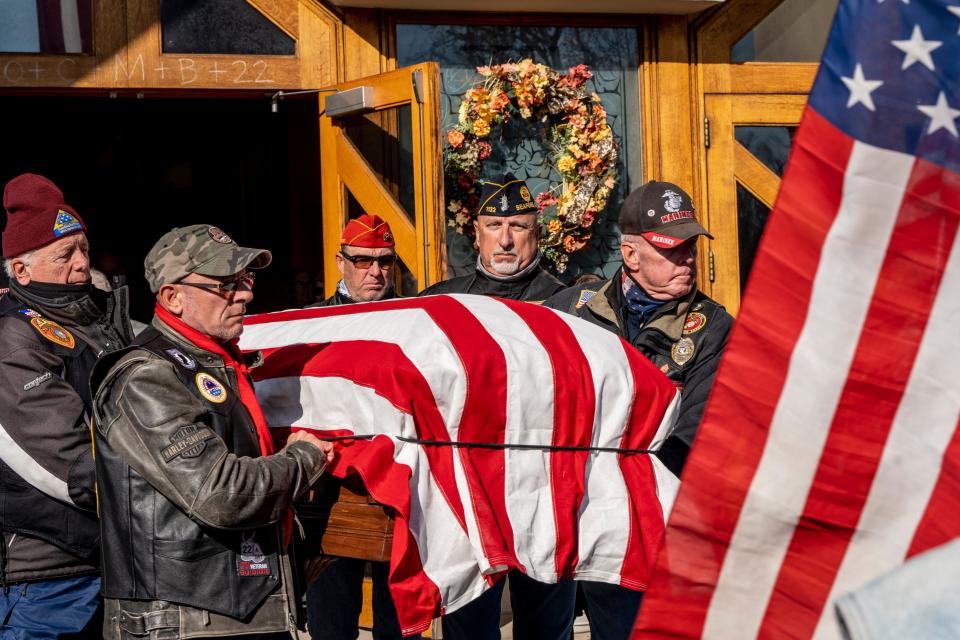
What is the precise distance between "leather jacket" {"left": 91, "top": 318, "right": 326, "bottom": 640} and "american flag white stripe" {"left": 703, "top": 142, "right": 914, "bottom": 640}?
1.32 m

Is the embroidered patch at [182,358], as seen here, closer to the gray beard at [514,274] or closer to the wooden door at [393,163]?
the gray beard at [514,274]

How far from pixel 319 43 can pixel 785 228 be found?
5.00m

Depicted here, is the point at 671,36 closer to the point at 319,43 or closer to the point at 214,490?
the point at 319,43

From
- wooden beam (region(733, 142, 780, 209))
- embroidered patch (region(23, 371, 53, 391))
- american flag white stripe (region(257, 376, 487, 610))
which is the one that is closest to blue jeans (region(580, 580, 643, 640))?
american flag white stripe (region(257, 376, 487, 610))

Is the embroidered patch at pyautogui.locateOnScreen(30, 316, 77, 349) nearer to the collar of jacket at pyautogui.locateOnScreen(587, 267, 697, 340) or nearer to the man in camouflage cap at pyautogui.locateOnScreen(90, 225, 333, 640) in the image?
the man in camouflage cap at pyautogui.locateOnScreen(90, 225, 333, 640)

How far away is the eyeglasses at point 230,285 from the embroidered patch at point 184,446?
1.37ft

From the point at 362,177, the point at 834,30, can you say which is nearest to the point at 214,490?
the point at 834,30

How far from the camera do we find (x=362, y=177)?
21.1ft

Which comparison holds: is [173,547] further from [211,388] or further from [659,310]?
[659,310]

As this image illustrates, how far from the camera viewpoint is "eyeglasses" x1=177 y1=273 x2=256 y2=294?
309 cm

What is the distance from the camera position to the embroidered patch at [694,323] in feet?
12.7

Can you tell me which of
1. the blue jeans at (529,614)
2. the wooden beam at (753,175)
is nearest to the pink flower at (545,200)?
the wooden beam at (753,175)

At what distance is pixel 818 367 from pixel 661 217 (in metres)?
2.10

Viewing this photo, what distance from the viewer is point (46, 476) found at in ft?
11.0
